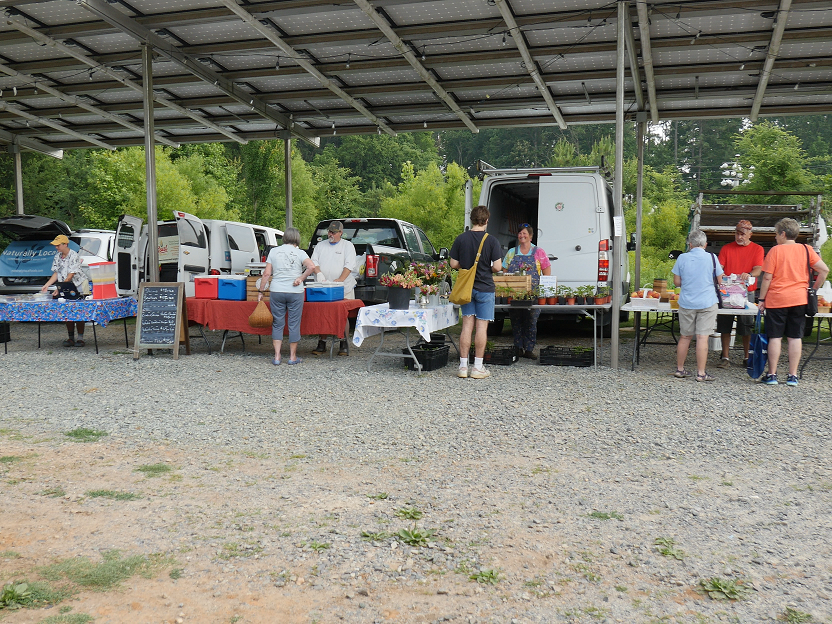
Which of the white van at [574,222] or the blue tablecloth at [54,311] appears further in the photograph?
the white van at [574,222]

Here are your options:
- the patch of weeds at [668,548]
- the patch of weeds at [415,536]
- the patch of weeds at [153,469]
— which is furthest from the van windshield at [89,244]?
the patch of weeds at [668,548]

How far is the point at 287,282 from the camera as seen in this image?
29.1ft

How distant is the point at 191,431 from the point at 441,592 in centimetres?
332

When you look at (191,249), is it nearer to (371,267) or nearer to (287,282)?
(371,267)

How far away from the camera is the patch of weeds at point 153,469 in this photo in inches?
180

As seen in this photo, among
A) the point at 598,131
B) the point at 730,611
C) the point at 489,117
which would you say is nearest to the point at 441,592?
the point at 730,611

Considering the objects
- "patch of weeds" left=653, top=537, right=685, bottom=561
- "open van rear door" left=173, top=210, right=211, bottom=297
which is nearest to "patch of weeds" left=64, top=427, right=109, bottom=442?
"patch of weeds" left=653, top=537, right=685, bottom=561

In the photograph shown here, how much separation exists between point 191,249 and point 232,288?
3.92 meters

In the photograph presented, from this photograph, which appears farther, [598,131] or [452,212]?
[598,131]

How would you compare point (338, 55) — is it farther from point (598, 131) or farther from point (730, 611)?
point (598, 131)

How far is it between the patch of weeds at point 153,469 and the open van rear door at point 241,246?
9.82m

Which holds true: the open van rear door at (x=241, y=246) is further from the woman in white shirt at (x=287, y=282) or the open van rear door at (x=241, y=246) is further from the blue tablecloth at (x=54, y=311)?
the woman in white shirt at (x=287, y=282)

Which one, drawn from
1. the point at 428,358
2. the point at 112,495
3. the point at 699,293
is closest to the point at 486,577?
the point at 112,495

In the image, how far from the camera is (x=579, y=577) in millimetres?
3129
